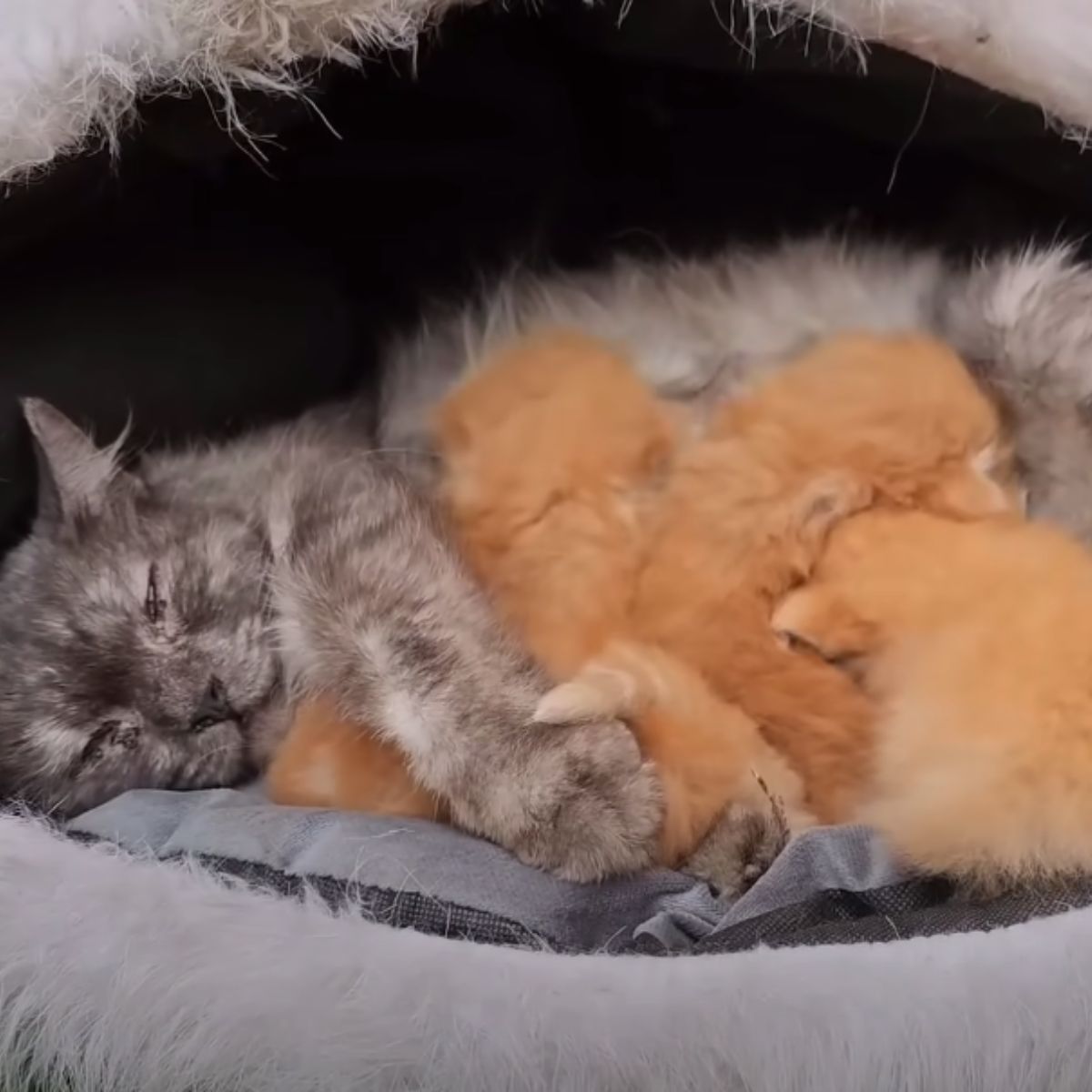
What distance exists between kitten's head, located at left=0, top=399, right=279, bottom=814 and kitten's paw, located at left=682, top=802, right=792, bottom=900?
408mm

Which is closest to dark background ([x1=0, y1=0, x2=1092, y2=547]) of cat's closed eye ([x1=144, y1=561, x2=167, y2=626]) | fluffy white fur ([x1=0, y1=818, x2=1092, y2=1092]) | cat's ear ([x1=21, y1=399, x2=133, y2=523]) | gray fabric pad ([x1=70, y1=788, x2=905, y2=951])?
cat's ear ([x1=21, y1=399, x2=133, y2=523])

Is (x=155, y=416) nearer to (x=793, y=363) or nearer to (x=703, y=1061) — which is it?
(x=793, y=363)

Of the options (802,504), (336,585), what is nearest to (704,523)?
(802,504)

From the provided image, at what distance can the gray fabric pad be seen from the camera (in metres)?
0.83

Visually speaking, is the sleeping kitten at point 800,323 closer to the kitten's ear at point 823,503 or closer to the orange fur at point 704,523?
the orange fur at point 704,523

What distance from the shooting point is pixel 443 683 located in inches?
37.4

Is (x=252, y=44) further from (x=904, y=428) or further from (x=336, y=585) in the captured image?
(x=904, y=428)

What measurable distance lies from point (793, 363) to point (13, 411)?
2.18 ft

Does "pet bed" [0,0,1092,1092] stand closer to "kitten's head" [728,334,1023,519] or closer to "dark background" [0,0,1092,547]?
"dark background" [0,0,1092,547]

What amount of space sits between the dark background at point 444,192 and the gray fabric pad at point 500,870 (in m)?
0.40

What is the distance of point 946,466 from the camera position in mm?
1014

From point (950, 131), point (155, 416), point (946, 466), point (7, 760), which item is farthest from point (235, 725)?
point (950, 131)

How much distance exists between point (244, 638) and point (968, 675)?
59cm

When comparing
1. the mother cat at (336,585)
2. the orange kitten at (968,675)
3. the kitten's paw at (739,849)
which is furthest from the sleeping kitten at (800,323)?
the kitten's paw at (739,849)
